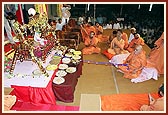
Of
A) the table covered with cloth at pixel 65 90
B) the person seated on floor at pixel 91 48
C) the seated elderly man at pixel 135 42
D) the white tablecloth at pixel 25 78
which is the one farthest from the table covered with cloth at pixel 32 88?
the seated elderly man at pixel 135 42

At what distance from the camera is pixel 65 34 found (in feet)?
21.3

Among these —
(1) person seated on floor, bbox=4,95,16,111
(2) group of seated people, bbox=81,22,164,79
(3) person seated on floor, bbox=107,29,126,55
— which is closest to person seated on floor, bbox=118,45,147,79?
(2) group of seated people, bbox=81,22,164,79

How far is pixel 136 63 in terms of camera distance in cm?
467

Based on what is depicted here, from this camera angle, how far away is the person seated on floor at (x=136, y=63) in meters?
4.61

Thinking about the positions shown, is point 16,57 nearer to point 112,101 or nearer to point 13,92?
point 13,92

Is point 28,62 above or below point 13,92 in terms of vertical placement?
above

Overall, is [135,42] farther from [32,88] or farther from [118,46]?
[32,88]

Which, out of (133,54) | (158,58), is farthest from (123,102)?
(158,58)

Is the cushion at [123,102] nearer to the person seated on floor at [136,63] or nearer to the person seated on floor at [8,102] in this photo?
the person seated on floor at [136,63]

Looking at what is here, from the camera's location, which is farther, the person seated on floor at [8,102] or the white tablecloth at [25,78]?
the white tablecloth at [25,78]

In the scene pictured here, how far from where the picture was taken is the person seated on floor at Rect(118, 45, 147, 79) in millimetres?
4609

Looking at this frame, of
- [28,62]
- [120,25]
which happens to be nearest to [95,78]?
[28,62]

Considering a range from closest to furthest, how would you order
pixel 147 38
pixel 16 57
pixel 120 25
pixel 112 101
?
pixel 112 101, pixel 16 57, pixel 147 38, pixel 120 25

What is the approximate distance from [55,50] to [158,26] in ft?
14.8
